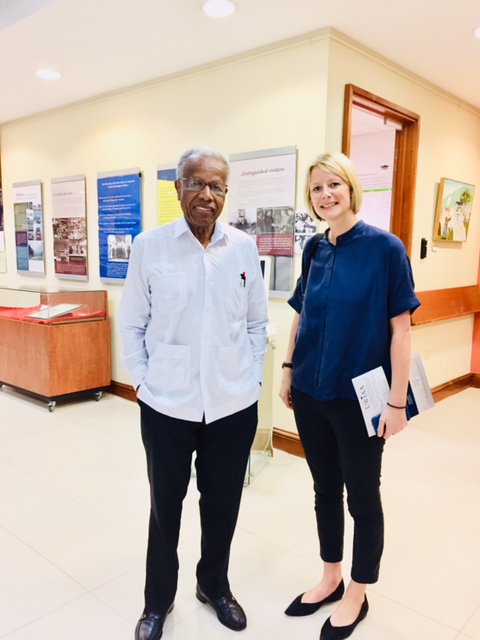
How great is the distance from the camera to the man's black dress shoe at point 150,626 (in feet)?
5.45

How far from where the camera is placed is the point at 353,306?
61.2 inches

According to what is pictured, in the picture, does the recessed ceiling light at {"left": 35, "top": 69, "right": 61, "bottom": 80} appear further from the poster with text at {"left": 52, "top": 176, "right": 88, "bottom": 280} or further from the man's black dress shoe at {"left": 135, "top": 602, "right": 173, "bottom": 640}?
the man's black dress shoe at {"left": 135, "top": 602, "right": 173, "bottom": 640}

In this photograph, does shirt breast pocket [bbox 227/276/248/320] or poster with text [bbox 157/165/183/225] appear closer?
shirt breast pocket [bbox 227/276/248/320]

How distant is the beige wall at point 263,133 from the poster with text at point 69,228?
9cm

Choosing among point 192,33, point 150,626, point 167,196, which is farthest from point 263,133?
point 150,626

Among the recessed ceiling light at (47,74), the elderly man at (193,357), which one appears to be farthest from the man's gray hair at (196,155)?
the recessed ceiling light at (47,74)

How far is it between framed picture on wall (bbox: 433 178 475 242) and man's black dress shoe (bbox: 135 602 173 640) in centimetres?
367

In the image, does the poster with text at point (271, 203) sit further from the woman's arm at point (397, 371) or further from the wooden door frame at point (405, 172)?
the woman's arm at point (397, 371)

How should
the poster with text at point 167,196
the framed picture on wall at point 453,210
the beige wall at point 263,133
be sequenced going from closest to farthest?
the beige wall at point 263,133
the poster with text at point 167,196
the framed picture on wall at point 453,210

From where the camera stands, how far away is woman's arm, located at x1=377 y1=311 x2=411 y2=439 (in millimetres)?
1540

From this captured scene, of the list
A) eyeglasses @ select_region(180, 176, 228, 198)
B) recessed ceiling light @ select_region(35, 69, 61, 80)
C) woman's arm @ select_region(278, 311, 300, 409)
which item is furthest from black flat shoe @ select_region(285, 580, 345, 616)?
recessed ceiling light @ select_region(35, 69, 61, 80)

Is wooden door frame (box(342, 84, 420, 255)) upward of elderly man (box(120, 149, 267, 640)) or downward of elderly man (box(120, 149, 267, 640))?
upward

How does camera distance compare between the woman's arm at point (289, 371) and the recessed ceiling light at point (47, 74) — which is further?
the recessed ceiling light at point (47, 74)

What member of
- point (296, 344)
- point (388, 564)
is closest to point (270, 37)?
point (296, 344)
